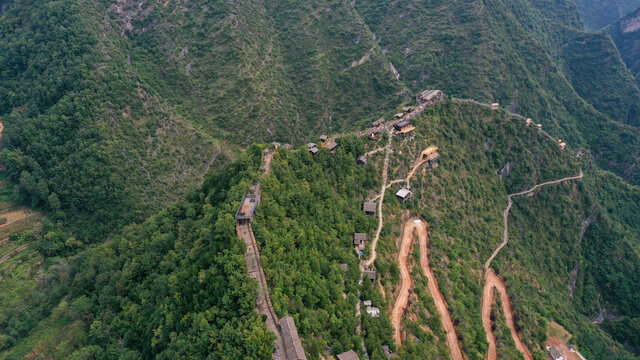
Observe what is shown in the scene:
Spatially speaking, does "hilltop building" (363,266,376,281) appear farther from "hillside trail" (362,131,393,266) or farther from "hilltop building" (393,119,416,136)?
"hilltop building" (393,119,416,136)

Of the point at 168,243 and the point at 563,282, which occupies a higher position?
Result: the point at 168,243

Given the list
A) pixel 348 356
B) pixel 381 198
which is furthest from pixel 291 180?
pixel 348 356

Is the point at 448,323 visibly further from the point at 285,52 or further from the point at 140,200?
the point at 285,52

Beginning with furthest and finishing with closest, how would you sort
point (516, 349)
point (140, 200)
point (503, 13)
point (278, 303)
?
point (503, 13), point (140, 200), point (516, 349), point (278, 303)

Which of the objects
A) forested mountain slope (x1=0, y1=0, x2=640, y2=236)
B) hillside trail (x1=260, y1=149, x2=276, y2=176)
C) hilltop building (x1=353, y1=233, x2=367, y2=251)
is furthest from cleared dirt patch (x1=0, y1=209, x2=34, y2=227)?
hilltop building (x1=353, y1=233, x2=367, y2=251)

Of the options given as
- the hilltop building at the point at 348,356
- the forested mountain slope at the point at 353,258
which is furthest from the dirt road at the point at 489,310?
the hilltop building at the point at 348,356

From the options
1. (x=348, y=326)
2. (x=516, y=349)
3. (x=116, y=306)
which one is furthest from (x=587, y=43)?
(x=116, y=306)

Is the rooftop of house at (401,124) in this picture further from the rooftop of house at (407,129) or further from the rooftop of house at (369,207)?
the rooftop of house at (369,207)

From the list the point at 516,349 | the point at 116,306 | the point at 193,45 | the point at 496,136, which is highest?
the point at 193,45
